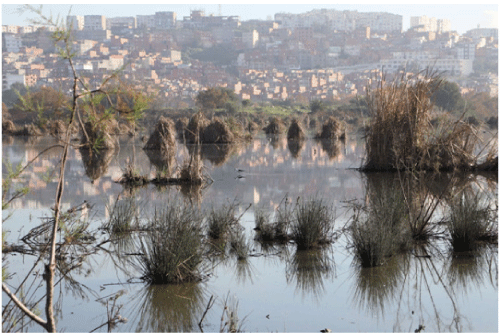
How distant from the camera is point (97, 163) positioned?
16.3 meters

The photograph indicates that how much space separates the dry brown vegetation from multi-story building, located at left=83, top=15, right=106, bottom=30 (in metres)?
100

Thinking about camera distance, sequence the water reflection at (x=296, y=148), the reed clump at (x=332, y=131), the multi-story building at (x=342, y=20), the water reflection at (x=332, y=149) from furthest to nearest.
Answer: the multi-story building at (x=342, y=20) → the reed clump at (x=332, y=131) → the water reflection at (x=296, y=148) → the water reflection at (x=332, y=149)

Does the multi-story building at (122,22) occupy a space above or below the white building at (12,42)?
above

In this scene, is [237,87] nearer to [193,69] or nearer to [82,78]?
[193,69]

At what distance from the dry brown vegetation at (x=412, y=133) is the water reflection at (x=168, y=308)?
270 inches

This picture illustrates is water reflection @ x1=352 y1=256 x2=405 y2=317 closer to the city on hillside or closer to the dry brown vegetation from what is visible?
the dry brown vegetation

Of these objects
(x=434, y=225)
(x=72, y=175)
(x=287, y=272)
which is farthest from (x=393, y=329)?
(x=72, y=175)

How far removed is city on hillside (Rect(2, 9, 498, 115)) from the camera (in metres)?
75.1

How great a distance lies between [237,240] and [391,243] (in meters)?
1.35

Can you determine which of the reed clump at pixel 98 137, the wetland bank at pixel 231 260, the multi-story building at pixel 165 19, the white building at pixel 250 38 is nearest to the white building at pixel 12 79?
the white building at pixel 250 38

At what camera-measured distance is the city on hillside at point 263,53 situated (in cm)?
7512

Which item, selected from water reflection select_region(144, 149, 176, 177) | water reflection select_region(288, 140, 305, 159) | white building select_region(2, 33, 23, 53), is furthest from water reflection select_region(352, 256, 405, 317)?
white building select_region(2, 33, 23, 53)

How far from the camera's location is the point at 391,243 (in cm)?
575

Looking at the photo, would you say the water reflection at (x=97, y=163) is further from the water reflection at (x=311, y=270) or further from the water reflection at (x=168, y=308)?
the water reflection at (x=168, y=308)
